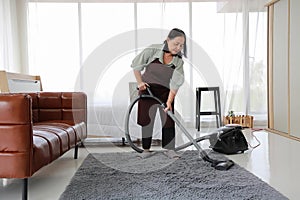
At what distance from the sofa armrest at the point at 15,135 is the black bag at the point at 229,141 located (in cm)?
195

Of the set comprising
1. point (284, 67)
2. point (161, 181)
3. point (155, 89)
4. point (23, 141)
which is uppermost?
point (284, 67)

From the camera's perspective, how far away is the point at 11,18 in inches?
187

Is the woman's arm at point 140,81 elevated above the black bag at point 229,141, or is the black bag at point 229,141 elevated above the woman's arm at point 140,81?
the woman's arm at point 140,81

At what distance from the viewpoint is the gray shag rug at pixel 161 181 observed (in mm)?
1781

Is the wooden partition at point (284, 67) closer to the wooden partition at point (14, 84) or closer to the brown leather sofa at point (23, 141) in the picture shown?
the brown leather sofa at point (23, 141)

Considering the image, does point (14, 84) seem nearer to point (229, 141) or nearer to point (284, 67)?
point (229, 141)

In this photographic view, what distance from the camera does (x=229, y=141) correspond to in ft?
9.87

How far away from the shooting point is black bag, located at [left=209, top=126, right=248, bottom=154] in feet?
9.83

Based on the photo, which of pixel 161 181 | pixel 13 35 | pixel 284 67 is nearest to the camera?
pixel 161 181

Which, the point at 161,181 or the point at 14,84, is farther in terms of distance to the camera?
the point at 14,84

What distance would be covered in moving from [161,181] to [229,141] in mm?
1201

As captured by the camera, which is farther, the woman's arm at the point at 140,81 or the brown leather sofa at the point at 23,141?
the woman's arm at the point at 140,81

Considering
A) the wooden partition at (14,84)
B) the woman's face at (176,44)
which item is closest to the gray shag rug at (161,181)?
the woman's face at (176,44)

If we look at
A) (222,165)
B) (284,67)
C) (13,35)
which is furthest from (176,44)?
(13,35)
